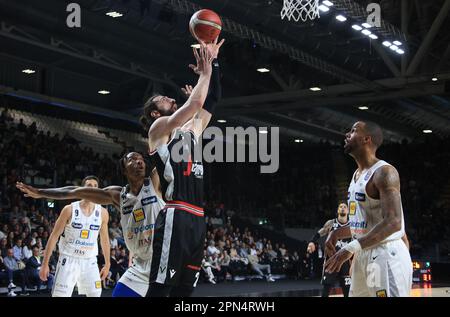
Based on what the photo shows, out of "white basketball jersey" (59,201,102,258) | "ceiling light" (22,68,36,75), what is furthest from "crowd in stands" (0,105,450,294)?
"white basketball jersey" (59,201,102,258)

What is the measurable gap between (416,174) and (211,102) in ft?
76.8

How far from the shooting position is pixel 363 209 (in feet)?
16.6

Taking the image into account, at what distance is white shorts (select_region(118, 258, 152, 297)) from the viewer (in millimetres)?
5171

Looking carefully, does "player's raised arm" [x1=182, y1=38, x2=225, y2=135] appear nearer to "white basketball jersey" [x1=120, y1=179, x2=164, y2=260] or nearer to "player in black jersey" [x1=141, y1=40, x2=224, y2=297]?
"player in black jersey" [x1=141, y1=40, x2=224, y2=297]

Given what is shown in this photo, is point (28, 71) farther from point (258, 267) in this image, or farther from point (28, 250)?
point (258, 267)

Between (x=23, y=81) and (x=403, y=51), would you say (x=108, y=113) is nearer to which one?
(x=23, y=81)

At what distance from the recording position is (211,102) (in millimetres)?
4602

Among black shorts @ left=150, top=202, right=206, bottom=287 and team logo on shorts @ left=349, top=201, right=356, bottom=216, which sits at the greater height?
team logo on shorts @ left=349, top=201, right=356, bottom=216

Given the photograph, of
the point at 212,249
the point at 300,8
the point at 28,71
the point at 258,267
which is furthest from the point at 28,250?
the point at 28,71

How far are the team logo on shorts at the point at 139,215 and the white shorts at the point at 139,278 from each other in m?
0.38

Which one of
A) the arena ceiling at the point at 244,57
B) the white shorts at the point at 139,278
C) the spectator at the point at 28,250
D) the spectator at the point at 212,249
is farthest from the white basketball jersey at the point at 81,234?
the spectator at the point at 212,249

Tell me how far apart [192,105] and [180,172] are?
438mm

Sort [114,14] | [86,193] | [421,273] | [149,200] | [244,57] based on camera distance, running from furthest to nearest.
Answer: [421,273], [244,57], [114,14], [86,193], [149,200]
